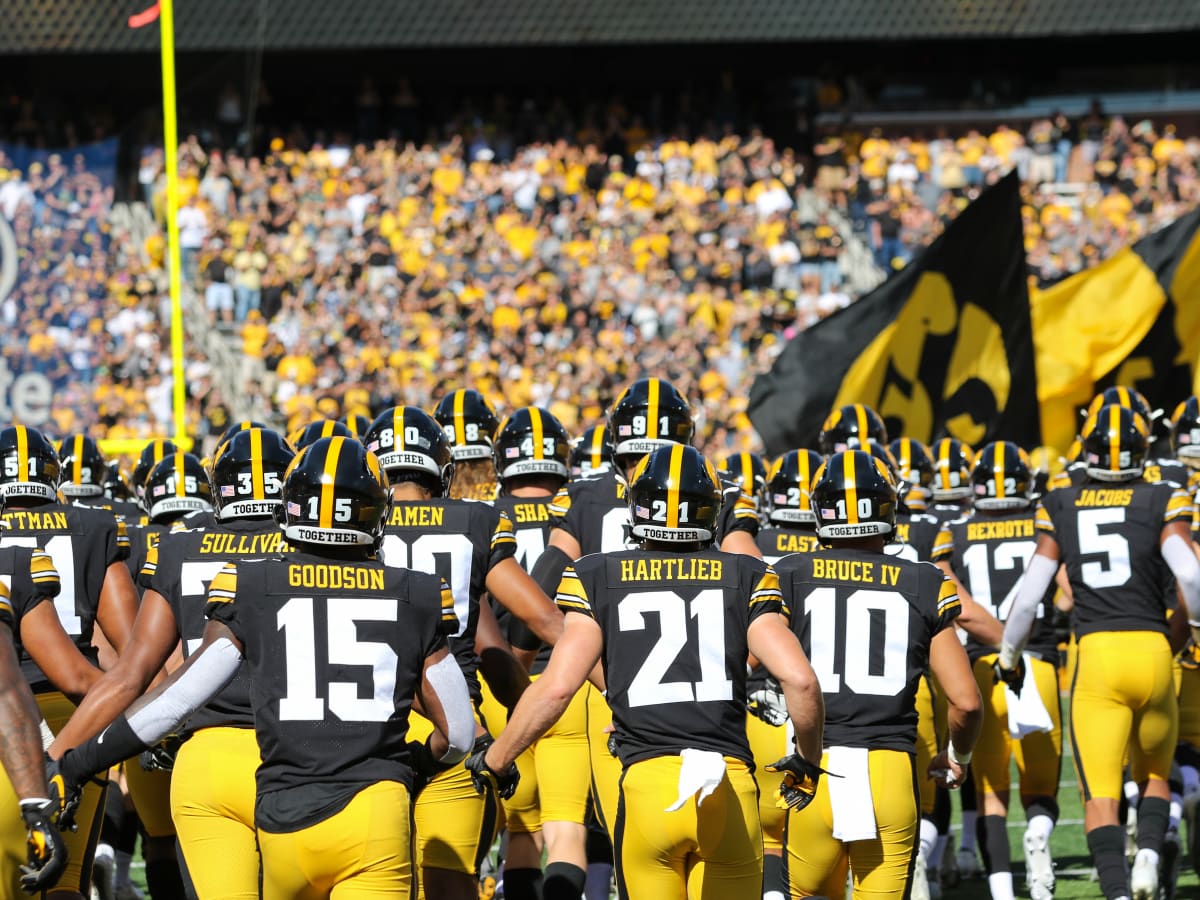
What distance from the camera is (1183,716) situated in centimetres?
880

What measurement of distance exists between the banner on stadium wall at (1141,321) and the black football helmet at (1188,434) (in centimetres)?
336

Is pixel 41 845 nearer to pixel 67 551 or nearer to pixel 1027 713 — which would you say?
pixel 67 551

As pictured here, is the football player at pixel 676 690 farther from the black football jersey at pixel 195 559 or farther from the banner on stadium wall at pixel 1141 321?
the banner on stadium wall at pixel 1141 321

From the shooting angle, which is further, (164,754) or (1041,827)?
(1041,827)

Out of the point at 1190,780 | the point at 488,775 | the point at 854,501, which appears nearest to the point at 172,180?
the point at 1190,780

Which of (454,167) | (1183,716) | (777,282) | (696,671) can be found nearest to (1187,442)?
(1183,716)

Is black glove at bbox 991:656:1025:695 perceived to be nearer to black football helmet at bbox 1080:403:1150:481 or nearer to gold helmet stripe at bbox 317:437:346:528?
black football helmet at bbox 1080:403:1150:481

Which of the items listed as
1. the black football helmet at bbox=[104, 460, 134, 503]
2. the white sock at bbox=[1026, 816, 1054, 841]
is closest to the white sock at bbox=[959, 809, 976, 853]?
the white sock at bbox=[1026, 816, 1054, 841]

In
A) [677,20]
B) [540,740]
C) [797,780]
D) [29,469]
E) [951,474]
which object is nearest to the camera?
[797,780]

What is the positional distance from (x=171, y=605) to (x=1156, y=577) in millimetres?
4369

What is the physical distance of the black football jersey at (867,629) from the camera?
5.96 metres

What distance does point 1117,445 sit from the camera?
25.9ft

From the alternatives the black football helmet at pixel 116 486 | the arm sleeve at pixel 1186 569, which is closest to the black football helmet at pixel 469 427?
the arm sleeve at pixel 1186 569

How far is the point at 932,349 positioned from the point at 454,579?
735 cm
